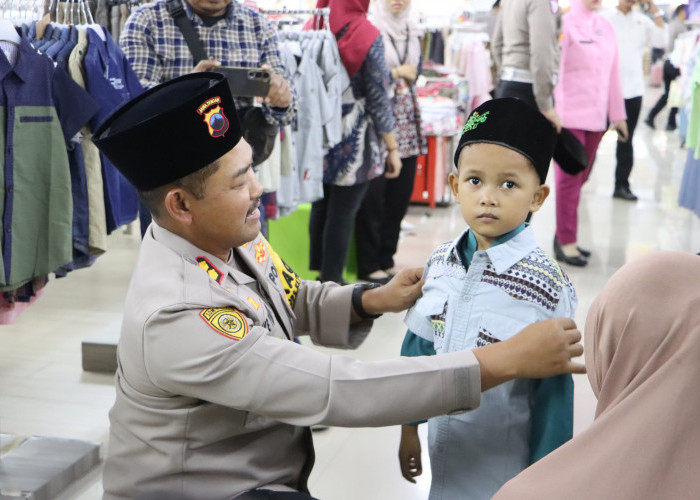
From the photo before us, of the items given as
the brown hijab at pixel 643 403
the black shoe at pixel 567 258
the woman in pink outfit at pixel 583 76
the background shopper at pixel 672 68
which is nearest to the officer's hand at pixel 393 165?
the woman in pink outfit at pixel 583 76

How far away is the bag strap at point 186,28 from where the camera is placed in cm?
322

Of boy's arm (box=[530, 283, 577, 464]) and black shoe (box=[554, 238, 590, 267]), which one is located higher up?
boy's arm (box=[530, 283, 577, 464])

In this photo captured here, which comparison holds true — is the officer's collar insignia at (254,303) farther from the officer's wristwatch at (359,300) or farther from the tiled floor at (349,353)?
the tiled floor at (349,353)

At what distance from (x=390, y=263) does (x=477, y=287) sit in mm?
3580

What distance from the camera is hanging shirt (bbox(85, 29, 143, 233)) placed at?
3123 mm

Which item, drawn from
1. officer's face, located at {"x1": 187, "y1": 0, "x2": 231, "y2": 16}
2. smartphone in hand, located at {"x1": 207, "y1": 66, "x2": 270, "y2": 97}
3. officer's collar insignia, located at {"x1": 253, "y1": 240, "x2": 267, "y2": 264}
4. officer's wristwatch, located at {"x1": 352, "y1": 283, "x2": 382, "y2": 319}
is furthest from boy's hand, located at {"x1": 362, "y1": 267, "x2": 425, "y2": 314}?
officer's face, located at {"x1": 187, "y1": 0, "x2": 231, "y2": 16}

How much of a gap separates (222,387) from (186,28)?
2.09 meters

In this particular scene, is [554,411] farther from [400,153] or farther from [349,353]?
[400,153]

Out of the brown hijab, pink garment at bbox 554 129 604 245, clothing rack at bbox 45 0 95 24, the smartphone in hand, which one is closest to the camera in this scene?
the brown hijab

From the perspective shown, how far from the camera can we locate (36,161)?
113 inches

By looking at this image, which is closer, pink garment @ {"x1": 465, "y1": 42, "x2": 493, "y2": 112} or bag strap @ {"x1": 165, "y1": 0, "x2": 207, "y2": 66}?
bag strap @ {"x1": 165, "y1": 0, "x2": 207, "y2": 66}

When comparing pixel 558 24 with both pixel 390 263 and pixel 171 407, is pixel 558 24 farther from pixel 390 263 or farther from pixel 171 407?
pixel 171 407

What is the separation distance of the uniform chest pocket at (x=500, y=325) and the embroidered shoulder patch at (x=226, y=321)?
21.0 inches

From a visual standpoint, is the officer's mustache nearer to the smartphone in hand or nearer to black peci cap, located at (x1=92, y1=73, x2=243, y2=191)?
black peci cap, located at (x1=92, y1=73, x2=243, y2=191)
